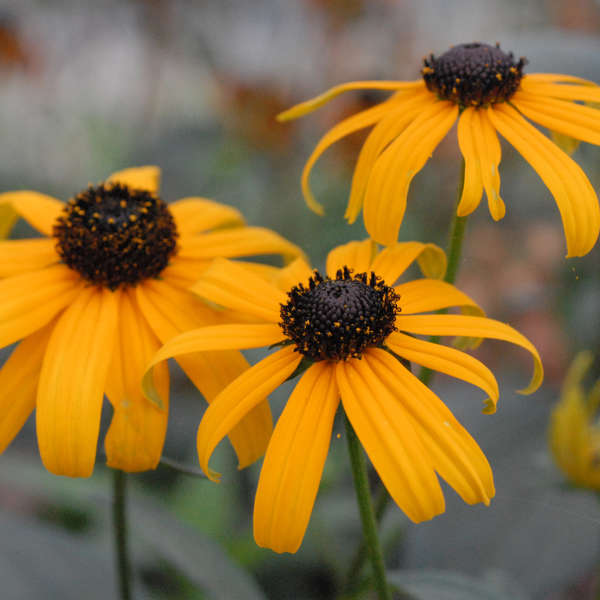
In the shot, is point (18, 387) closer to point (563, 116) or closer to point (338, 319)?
point (338, 319)

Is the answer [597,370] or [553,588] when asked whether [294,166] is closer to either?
[597,370]

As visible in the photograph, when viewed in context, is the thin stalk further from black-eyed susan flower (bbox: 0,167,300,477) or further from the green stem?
black-eyed susan flower (bbox: 0,167,300,477)

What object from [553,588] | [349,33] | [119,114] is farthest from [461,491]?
[119,114]

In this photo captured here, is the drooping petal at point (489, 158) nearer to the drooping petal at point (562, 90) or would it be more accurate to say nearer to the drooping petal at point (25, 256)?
the drooping petal at point (562, 90)

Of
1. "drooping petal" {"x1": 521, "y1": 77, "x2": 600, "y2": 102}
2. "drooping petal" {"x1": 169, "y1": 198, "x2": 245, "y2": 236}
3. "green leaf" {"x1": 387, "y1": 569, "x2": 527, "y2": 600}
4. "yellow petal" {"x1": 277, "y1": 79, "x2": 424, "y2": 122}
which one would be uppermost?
"drooping petal" {"x1": 169, "y1": 198, "x2": 245, "y2": 236}

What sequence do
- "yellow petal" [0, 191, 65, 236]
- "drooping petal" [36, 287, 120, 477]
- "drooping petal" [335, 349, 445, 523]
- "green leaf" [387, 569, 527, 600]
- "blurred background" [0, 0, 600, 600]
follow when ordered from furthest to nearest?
"blurred background" [0, 0, 600, 600] → "yellow petal" [0, 191, 65, 236] → "green leaf" [387, 569, 527, 600] → "drooping petal" [36, 287, 120, 477] → "drooping petal" [335, 349, 445, 523]

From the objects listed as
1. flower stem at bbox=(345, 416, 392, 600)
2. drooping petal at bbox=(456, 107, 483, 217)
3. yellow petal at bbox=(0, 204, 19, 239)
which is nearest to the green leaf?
flower stem at bbox=(345, 416, 392, 600)
